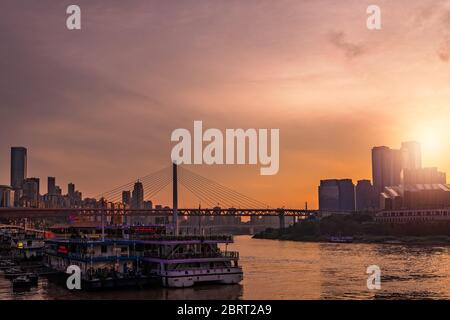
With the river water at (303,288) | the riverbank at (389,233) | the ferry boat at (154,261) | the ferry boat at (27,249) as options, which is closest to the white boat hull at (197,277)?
the ferry boat at (154,261)

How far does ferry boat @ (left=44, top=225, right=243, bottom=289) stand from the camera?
49.4 metres

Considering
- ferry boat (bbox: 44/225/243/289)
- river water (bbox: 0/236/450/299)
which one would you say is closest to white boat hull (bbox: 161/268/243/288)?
ferry boat (bbox: 44/225/243/289)

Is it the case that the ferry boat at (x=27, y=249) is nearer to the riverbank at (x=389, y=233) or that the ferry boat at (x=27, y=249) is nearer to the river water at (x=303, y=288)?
the river water at (x=303, y=288)

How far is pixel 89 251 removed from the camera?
2052 inches

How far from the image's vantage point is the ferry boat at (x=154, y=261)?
49.4 metres

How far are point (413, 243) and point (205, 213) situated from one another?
73.8 m

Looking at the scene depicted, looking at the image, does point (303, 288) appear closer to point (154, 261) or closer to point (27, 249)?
point (154, 261)

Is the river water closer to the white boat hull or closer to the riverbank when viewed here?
the white boat hull

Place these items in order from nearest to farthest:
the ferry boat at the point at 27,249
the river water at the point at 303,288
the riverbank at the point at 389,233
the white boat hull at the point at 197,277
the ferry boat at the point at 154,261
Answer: the river water at the point at 303,288 < the white boat hull at the point at 197,277 < the ferry boat at the point at 154,261 < the ferry boat at the point at 27,249 < the riverbank at the point at 389,233

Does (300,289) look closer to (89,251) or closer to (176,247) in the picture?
(176,247)

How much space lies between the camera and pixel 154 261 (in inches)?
2025

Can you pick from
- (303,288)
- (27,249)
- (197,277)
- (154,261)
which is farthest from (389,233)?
(154,261)

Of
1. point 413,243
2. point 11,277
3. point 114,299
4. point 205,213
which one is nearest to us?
point 114,299
